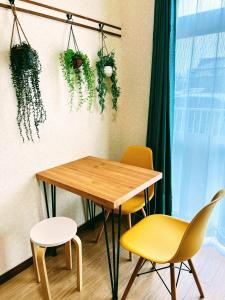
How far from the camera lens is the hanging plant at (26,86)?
1453 mm

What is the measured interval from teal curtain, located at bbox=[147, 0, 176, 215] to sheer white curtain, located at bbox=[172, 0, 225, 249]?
0.21 ft

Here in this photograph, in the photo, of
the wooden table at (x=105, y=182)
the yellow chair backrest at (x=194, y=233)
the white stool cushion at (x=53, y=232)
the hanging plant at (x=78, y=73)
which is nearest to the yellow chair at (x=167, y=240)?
the yellow chair backrest at (x=194, y=233)

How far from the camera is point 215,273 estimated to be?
177 cm

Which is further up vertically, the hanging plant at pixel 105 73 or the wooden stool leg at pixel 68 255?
the hanging plant at pixel 105 73

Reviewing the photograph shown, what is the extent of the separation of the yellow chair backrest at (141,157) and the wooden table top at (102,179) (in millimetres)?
279

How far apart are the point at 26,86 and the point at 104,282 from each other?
61.2 inches

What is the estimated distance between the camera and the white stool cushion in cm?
142

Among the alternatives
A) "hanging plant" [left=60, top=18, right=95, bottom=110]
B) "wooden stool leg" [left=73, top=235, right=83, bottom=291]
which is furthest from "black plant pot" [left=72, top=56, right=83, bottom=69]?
"wooden stool leg" [left=73, top=235, right=83, bottom=291]

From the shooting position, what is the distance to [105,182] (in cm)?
157

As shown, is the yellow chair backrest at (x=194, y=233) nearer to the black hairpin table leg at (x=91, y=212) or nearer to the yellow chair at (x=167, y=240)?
the yellow chair at (x=167, y=240)

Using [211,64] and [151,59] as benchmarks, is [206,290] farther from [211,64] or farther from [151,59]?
[151,59]

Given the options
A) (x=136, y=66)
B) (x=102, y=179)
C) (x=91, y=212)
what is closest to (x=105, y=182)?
(x=102, y=179)

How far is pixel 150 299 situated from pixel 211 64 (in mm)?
1789

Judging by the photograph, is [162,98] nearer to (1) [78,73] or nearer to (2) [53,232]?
(1) [78,73]
